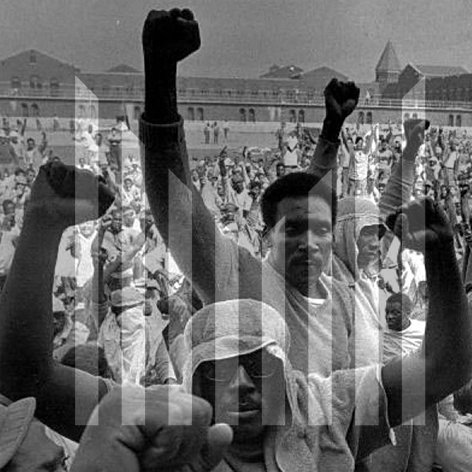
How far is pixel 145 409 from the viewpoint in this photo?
1.09m

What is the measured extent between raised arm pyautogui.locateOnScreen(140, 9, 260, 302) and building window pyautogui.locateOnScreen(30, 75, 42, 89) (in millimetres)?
320

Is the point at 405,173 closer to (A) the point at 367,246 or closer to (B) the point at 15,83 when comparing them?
(A) the point at 367,246

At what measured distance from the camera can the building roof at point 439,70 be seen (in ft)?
6.07

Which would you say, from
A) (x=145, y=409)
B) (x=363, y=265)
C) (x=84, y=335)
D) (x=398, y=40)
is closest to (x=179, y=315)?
(x=84, y=335)

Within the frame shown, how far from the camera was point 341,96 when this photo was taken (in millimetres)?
1729

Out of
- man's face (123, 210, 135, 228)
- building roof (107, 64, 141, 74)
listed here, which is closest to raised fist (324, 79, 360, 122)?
building roof (107, 64, 141, 74)

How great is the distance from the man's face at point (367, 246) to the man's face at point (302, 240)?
0.24 meters

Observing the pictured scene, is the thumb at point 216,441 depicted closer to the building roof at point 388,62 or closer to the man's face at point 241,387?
the man's face at point 241,387

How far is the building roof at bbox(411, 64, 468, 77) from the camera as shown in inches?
72.9

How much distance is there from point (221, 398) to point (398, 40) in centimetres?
83

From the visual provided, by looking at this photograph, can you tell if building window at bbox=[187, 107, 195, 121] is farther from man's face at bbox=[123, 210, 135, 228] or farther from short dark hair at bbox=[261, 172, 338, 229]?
man's face at bbox=[123, 210, 135, 228]

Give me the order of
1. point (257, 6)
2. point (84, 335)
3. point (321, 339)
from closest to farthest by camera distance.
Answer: point (321, 339), point (257, 6), point (84, 335)

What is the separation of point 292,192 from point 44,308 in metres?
0.52

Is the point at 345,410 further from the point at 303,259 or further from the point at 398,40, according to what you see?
the point at 398,40
